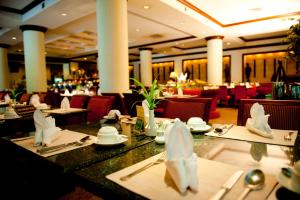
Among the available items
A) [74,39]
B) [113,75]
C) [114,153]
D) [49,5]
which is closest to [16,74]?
[74,39]

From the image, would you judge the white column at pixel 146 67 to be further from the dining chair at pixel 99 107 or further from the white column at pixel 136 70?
the dining chair at pixel 99 107

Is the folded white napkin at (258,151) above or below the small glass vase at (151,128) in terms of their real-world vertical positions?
below

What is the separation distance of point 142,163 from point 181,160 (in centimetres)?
22

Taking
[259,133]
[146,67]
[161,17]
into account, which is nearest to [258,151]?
[259,133]

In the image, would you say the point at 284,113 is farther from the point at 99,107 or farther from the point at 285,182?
the point at 99,107

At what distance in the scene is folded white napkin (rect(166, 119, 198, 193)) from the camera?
654 mm

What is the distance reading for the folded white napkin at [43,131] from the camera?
119cm

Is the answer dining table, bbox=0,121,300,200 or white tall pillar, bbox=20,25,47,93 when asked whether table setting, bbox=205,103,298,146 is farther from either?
white tall pillar, bbox=20,25,47,93

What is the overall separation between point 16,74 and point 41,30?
355 inches

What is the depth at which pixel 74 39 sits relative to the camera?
9.55 m

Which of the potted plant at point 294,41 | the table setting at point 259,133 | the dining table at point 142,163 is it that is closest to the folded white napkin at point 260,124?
the table setting at point 259,133

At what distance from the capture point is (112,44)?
4.19 meters

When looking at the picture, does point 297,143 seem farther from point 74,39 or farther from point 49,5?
point 74,39

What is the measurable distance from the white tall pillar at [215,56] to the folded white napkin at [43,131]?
830 centimetres
